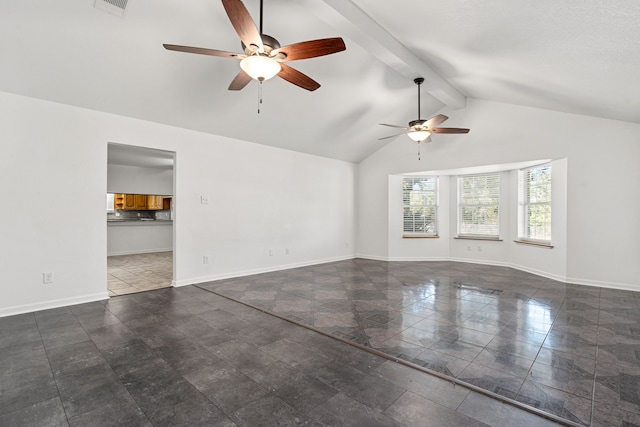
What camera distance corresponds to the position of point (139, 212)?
10.1 metres

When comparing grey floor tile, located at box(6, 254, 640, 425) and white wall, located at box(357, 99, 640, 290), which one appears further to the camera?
white wall, located at box(357, 99, 640, 290)

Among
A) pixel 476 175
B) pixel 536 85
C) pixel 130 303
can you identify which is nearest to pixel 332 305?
pixel 130 303

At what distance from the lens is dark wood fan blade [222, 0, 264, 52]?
2016 mm

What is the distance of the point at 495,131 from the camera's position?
6.05 meters

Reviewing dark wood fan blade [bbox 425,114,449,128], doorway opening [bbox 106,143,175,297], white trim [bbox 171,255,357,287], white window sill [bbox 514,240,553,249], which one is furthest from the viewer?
doorway opening [bbox 106,143,175,297]

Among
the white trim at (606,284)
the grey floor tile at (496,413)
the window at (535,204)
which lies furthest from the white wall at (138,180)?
the white trim at (606,284)

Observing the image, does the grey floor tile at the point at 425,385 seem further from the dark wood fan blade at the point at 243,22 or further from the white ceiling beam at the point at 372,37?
the white ceiling beam at the point at 372,37

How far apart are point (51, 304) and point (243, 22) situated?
407cm

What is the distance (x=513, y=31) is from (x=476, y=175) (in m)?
4.83

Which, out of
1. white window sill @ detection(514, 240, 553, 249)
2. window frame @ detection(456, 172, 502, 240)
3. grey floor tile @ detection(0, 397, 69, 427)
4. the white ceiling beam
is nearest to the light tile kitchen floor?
grey floor tile @ detection(0, 397, 69, 427)

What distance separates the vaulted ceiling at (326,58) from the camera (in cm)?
275

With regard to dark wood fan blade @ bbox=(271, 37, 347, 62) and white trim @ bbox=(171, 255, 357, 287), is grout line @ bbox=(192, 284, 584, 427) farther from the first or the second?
dark wood fan blade @ bbox=(271, 37, 347, 62)

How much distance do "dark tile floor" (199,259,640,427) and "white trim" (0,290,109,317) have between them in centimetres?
140

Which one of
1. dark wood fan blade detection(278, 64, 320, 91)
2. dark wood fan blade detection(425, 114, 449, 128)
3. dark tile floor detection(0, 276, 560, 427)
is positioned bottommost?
dark tile floor detection(0, 276, 560, 427)
